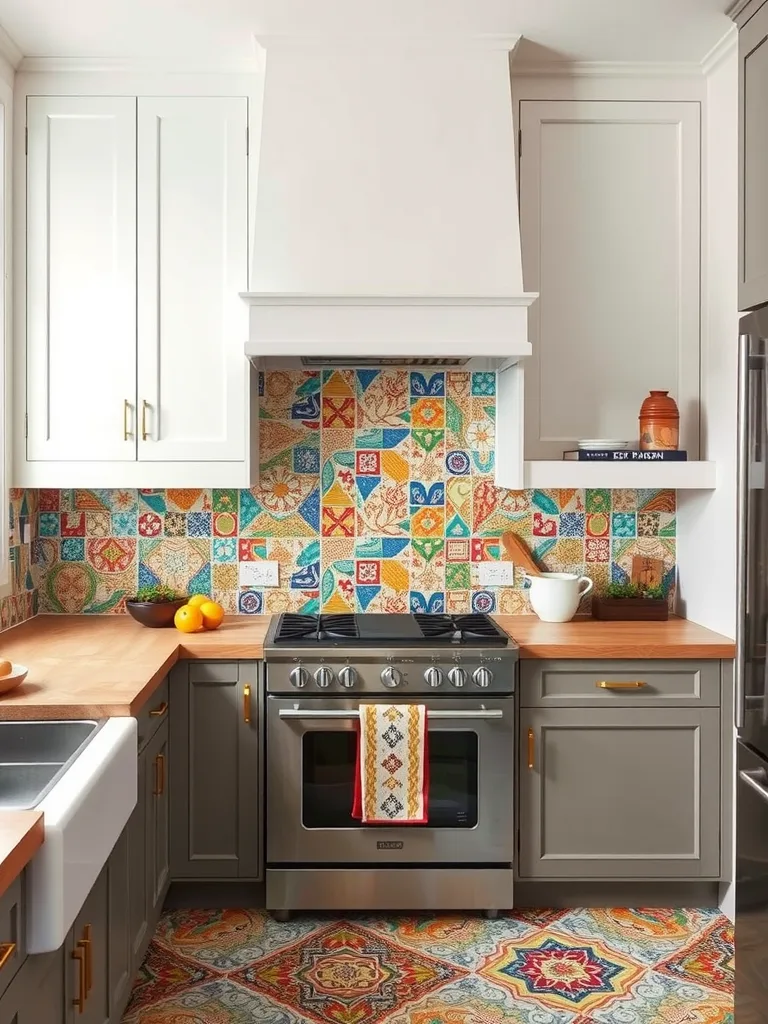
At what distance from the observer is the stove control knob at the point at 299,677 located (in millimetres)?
2836

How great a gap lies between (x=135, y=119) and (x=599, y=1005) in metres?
2.97

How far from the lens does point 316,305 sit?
2877mm

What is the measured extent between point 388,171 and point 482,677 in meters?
1.59

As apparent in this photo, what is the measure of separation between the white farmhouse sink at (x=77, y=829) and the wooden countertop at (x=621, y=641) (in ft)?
4.54

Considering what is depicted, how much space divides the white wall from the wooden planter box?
13cm

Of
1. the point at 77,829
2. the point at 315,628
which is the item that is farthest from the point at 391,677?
the point at 77,829

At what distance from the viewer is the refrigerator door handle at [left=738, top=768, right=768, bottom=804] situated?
2.06 meters

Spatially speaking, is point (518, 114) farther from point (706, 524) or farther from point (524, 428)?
point (706, 524)

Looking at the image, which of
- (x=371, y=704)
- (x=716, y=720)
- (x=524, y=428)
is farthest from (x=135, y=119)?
(x=716, y=720)

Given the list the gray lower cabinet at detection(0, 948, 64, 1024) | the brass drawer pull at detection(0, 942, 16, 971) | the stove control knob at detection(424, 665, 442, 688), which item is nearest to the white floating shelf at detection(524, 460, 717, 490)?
the stove control knob at detection(424, 665, 442, 688)

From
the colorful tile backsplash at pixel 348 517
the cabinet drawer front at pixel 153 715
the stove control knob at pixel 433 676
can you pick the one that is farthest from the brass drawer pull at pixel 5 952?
the colorful tile backsplash at pixel 348 517

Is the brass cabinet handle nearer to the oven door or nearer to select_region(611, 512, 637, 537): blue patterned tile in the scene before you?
the oven door

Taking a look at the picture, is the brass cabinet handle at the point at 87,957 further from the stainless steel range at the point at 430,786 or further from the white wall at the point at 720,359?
the white wall at the point at 720,359

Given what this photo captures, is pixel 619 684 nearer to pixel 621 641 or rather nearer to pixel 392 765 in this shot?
pixel 621 641
